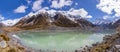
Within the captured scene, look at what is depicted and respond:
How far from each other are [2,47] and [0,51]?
0.71 meters

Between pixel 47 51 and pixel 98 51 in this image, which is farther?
pixel 47 51

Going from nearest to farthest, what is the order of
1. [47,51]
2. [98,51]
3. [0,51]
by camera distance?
[0,51] < [98,51] < [47,51]

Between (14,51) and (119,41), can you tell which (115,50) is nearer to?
(119,41)

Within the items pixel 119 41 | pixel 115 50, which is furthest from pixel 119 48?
Answer: pixel 119 41

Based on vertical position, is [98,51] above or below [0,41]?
below

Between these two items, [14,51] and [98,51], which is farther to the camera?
[98,51]

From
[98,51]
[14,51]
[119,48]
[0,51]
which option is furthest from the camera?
[98,51]

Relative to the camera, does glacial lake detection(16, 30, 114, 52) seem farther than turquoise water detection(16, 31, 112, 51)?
No

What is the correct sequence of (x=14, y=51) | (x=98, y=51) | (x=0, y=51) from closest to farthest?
(x=0, y=51) < (x=14, y=51) < (x=98, y=51)

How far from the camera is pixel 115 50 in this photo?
17.4 m

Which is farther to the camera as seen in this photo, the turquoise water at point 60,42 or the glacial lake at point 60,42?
the turquoise water at point 60,42

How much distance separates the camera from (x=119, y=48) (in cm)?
1711

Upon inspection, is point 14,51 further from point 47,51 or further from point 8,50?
point 47,51

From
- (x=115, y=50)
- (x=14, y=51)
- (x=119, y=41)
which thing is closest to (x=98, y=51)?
(x=119, y=41)
